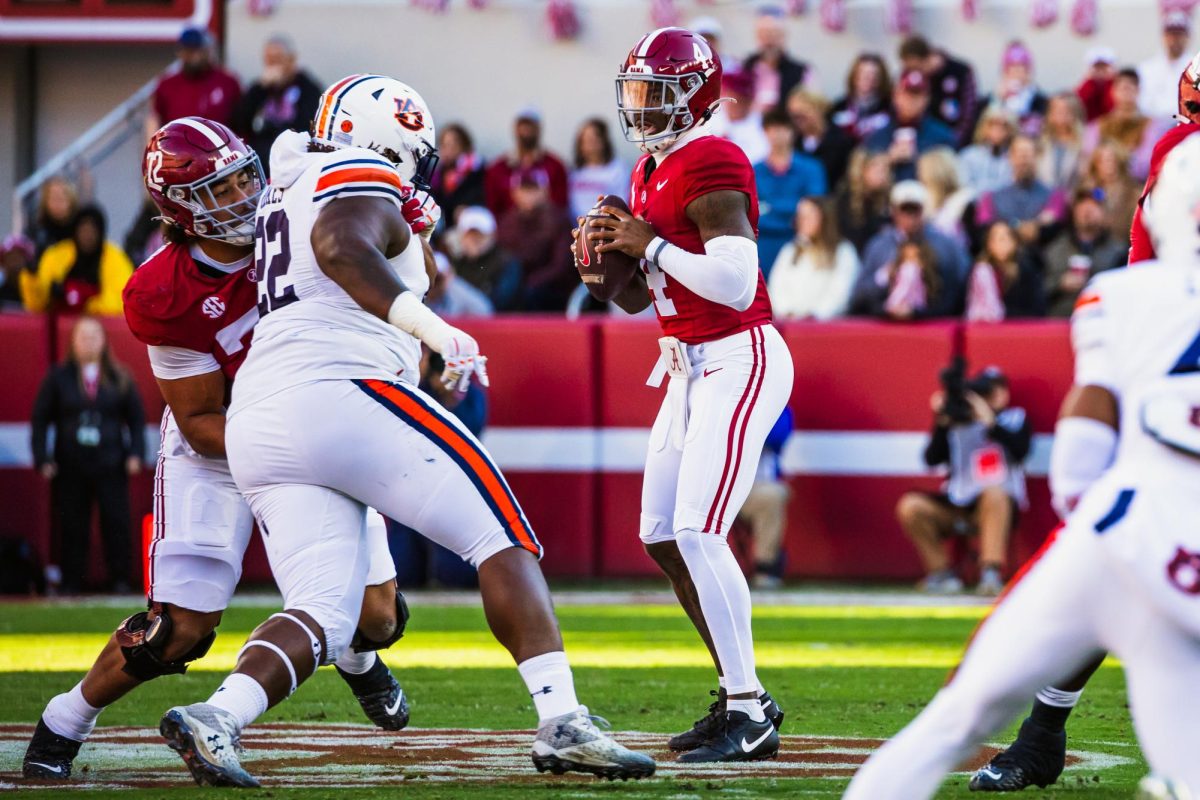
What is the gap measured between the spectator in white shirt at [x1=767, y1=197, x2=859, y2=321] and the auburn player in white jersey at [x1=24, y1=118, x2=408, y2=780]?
7.25m

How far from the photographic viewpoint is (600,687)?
7.01 meters

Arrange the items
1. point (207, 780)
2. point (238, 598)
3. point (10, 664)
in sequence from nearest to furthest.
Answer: point (207, 780)
point (10, 664)
point (238, 598)

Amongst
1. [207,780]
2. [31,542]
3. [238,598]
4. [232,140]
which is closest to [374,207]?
[232,140]

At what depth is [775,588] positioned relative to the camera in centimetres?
1145

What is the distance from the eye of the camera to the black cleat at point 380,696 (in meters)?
5.57


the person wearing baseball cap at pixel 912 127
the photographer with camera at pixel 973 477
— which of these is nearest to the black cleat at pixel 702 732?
the photographer with camera at pixel 973 477

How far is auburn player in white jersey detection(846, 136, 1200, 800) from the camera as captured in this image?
3.20m

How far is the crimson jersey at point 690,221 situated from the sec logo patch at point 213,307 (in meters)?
1.28

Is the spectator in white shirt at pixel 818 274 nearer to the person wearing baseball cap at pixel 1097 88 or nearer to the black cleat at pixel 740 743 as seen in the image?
the person wearing baseball cap at pixel 1097 88

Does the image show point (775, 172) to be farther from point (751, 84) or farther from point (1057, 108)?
point (1057, 108)

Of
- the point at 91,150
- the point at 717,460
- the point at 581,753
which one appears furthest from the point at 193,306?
the point at 91,150

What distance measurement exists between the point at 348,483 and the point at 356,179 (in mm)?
761

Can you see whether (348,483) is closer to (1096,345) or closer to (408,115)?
(408,115)

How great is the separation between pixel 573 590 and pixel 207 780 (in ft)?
23.4
